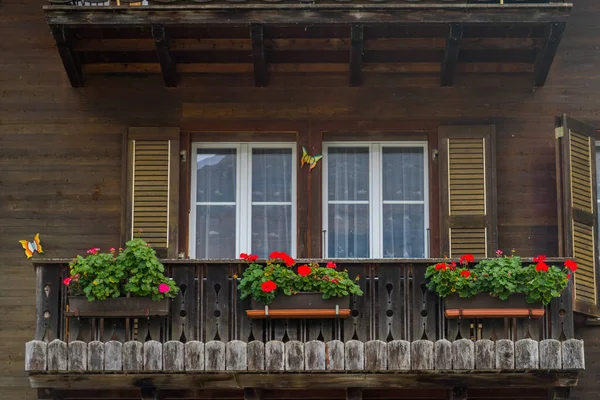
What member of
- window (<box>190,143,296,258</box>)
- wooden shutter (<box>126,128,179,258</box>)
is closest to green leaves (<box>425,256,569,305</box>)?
window (<box>190,143,296,258</box>)

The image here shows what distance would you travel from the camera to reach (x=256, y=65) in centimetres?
1812

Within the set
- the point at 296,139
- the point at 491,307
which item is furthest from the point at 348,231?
the point at 491,307

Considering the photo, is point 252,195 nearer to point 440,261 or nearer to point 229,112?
point 229,112

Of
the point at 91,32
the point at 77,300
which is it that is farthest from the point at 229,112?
the point at 77,300

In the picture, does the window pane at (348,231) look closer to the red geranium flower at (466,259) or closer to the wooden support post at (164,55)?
the red geranium flower at (466,259)

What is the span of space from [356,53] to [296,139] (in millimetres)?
1273

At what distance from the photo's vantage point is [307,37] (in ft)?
59.2

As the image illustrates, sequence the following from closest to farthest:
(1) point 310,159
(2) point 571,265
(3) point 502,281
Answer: (3) point 502,281 < (2) point 571,265 < (1) point 310,159

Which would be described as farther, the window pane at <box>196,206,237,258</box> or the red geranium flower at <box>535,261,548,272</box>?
the window pane at <box>196,206,237,258</box>

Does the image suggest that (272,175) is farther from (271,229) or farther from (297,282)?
(297,282)

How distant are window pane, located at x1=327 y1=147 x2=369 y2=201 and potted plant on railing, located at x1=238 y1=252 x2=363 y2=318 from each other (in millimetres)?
2005

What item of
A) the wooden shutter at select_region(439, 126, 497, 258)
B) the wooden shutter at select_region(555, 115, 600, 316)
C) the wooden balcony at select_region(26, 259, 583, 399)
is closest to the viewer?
the wooden balcony at select_region(26, 259, 583, 399)

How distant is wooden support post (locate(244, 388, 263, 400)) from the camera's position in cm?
1695

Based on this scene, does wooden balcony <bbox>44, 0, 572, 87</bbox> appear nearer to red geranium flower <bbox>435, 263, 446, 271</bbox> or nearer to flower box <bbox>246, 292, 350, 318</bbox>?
red geranium flower <bbox>435, 263, 446, 271</bbox>
